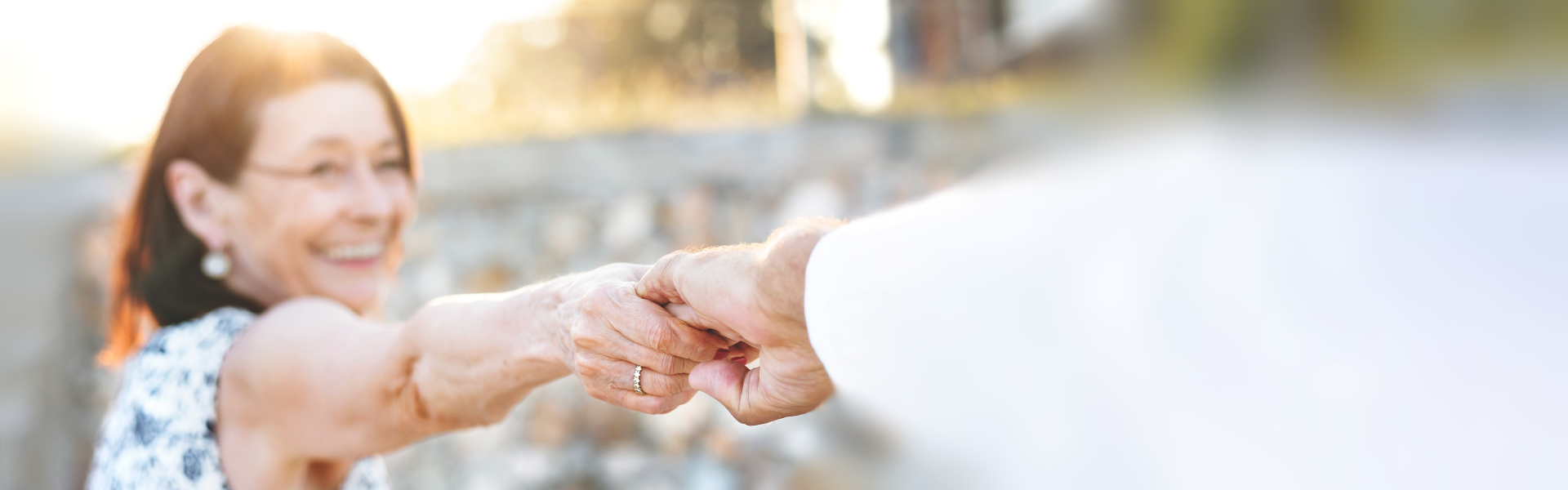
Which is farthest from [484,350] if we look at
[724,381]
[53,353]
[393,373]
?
[53,353]

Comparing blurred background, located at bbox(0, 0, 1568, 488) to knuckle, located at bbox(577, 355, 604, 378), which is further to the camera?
blurred background, located at bbox(0, 0, 1568, 488)

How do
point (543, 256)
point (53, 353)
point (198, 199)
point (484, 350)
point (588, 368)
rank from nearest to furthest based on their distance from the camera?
point (588, 368) < point (484, 350) < point (198, 199) < point (543, 256) < point (53, 353)

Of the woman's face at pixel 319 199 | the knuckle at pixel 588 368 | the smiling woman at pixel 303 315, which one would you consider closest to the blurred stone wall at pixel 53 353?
the smiling woman at pixel 303 315

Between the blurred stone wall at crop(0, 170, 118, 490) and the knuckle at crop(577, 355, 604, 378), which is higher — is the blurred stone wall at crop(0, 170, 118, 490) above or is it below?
below

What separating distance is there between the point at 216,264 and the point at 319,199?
261 millimetres

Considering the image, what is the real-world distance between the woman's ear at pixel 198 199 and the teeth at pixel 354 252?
18 centimetres

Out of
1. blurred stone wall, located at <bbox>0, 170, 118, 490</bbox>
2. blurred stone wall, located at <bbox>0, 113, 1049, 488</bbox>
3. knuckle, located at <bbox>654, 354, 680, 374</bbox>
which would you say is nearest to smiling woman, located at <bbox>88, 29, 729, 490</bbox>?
knuckle, located at <bbox>654, 354, 680, 374</bbox>

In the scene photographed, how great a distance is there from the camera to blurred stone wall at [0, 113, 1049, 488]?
2959mm

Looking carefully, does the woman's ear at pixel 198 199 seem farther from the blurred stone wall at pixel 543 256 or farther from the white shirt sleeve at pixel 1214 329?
the blurred stone wall at pixel 543 256

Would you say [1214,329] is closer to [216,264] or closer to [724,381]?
[724,381]

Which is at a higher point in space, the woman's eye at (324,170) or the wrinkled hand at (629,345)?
the woman's eye at (324,170)

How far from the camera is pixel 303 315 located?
1.51 meters

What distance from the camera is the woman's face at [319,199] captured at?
154 cm

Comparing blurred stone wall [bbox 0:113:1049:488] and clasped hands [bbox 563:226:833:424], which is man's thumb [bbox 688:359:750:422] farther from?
blurred stone wall [bbox 0:113:1049:488]
